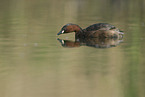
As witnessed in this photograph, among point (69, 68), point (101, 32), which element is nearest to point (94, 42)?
point (101, 32)

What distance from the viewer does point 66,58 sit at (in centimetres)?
833

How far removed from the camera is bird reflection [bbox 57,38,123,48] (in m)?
9.91

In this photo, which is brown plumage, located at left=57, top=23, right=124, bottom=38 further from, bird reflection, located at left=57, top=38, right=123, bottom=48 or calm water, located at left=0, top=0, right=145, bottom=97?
calm water, located at left=0, top=0, right=145, bottom=97

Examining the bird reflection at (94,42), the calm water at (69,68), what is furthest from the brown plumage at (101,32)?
the calm water at (69,68)

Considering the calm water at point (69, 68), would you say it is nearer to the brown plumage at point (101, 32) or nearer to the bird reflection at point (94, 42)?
the bird reflection at point (94, 42)

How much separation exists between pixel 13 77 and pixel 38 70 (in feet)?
2.15

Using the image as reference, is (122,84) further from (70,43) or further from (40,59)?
(70,43)

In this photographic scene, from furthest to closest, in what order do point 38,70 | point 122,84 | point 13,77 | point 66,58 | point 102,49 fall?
point 102,49, point 66,58, point 38,70, point 13,77, point 122,84

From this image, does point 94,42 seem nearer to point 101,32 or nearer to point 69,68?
point 101,32

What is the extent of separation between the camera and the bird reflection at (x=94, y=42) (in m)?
9.91

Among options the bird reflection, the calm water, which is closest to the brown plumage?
the bird reflection

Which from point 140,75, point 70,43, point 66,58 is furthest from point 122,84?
point 70,43

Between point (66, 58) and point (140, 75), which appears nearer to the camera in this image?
point (140, 75)

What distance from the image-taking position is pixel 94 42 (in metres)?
10.4
